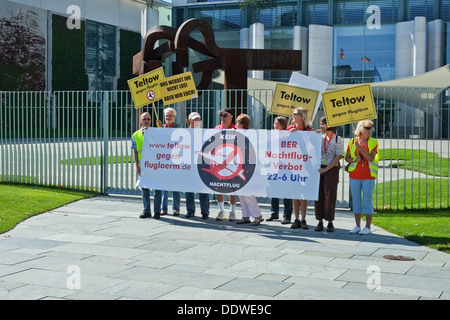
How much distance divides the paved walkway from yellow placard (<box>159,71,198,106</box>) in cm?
244

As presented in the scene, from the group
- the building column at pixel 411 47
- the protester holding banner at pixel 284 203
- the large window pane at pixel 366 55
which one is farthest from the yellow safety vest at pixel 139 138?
the building column at pixel 411 47

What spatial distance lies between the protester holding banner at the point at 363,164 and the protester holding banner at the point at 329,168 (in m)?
0.26

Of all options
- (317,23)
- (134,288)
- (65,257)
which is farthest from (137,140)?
(317,23)

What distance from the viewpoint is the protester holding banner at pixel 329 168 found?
10.2 m

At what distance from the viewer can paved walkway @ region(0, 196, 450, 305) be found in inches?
254

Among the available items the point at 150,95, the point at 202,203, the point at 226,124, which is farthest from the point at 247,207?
the point at 150,95

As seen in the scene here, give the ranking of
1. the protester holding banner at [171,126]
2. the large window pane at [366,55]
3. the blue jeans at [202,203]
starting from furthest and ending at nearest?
the large window pane at [366,55]
the protester holding banner at [171,126]
the blue jeans at [202,203]

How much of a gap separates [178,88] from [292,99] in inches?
97.0

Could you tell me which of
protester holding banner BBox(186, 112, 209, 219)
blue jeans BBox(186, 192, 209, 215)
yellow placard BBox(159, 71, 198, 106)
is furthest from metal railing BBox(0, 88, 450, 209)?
blue jeans BBox(186, 192, 209, 215)

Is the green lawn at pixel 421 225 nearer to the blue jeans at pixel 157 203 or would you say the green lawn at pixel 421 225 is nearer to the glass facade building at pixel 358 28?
the blue jeans at pixel 157 203

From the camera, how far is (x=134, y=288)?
6.52 m
